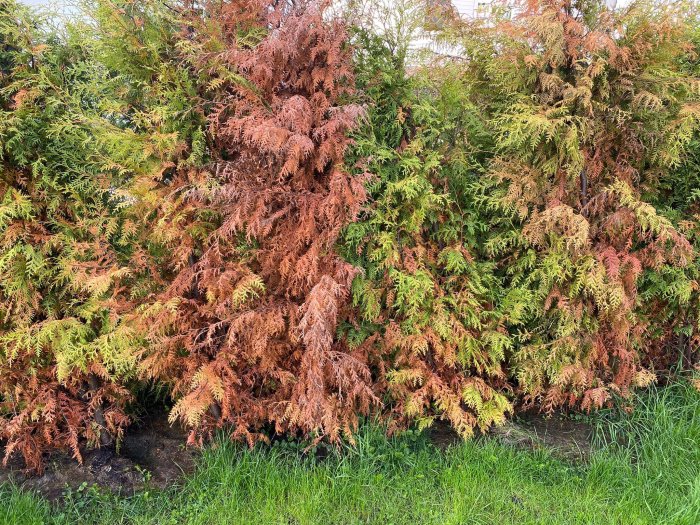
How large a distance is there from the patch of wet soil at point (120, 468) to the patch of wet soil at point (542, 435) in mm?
1776

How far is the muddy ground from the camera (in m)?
3.22

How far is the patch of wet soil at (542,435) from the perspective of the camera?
11.1 ft

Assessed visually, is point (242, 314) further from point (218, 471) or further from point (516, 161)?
point (516, 161)

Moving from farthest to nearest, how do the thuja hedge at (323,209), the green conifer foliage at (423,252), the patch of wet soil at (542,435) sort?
the patch of wet soil at (542,435), the green conifer foliage at (423,252), the thuja hedge at (323,209)

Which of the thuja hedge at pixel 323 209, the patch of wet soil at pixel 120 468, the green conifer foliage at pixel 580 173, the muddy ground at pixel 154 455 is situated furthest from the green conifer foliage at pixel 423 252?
the patch of wet soil at pixel 120 468

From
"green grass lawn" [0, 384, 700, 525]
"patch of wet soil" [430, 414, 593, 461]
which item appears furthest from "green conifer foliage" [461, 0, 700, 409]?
"green grass lawn" [0, 384, 700, 525]

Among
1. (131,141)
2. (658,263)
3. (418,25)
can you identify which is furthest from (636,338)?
(131,141)

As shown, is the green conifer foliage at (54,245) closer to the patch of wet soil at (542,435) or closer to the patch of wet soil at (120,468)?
the patch of wet soil at (120,468)

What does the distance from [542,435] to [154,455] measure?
2.74m

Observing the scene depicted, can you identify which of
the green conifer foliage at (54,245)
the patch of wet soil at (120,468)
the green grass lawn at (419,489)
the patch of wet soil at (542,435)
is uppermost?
the green conifer foliage at (54,245)

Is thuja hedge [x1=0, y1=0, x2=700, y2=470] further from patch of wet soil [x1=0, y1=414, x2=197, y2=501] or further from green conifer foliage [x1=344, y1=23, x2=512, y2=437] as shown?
patch of wet soil [x1=0, y1=414, x2=197, y2=501]

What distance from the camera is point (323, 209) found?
2.96 m

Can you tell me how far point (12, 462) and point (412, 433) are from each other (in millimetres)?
2719

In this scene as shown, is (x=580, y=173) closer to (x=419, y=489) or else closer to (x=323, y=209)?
(x=323, y=209)
